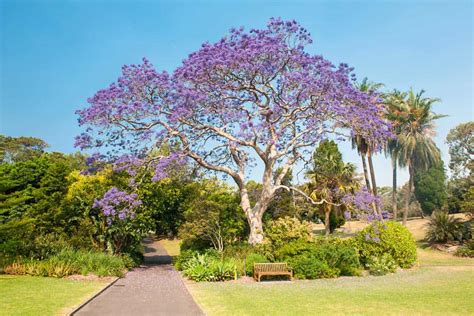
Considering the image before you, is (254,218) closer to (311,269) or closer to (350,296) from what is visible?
(311,269)

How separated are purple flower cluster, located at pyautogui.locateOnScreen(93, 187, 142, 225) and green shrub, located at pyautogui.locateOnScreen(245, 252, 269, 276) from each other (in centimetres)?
583

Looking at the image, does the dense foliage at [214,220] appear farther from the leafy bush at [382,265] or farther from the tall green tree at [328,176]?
the tall green tree at [328,176]

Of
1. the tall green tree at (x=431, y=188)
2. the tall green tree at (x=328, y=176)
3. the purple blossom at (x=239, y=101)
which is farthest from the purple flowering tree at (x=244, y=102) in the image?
the tall green tree at (x=431, y=188)

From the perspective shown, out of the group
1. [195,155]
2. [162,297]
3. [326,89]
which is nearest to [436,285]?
[162,297]

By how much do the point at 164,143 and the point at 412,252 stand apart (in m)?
13.3

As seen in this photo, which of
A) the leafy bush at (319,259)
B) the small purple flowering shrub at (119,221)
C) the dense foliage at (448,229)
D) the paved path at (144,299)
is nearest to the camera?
the paved path at (144,299)

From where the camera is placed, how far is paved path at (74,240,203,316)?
998cm

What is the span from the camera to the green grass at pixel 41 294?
955 centimetres

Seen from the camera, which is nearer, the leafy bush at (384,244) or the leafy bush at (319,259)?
the leafy bush at (319,259)

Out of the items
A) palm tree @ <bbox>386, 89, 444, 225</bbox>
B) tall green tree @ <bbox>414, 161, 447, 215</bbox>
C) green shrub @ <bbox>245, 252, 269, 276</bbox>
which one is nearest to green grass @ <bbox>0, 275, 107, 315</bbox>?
green shrub @ <bbox>245, 252, 269, 276</bbox>

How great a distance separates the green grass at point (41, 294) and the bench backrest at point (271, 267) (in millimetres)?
5901

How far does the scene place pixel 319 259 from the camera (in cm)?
1708

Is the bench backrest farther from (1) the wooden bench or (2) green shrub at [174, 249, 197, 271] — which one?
(2) green shrub at [174, 249, 197, 271]

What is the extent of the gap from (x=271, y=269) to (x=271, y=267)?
8 cm
